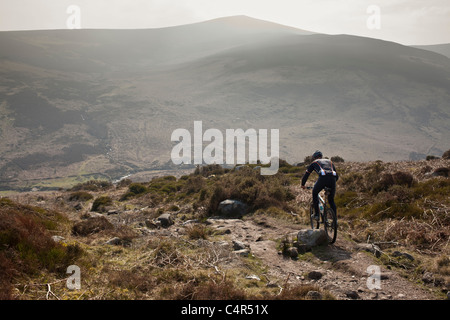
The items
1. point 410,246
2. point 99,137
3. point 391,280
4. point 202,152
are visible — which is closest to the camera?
point 391,280

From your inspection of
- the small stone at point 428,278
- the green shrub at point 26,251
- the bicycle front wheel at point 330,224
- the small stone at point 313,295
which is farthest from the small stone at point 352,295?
the green shrub at point 26,251

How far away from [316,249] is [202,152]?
143 meters

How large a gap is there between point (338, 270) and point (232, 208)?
263 inches

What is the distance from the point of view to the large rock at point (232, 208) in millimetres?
12662

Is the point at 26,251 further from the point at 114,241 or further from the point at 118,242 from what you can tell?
the point at 118,242

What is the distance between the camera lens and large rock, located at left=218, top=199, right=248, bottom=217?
498 inches

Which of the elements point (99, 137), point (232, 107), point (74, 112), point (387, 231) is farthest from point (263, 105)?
point (387, 231)

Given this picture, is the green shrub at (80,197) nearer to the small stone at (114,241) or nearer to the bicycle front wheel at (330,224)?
the small stone at (114,241)

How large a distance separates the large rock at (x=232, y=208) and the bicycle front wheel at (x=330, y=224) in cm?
514

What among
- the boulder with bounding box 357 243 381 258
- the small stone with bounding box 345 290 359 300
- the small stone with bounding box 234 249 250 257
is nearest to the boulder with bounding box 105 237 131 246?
the small stone with bounding box 234 249 250 257

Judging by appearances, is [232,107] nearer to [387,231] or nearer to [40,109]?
[40,109]

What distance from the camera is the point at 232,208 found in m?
12.8

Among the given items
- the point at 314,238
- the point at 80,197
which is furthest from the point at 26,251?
the point at 80,197
